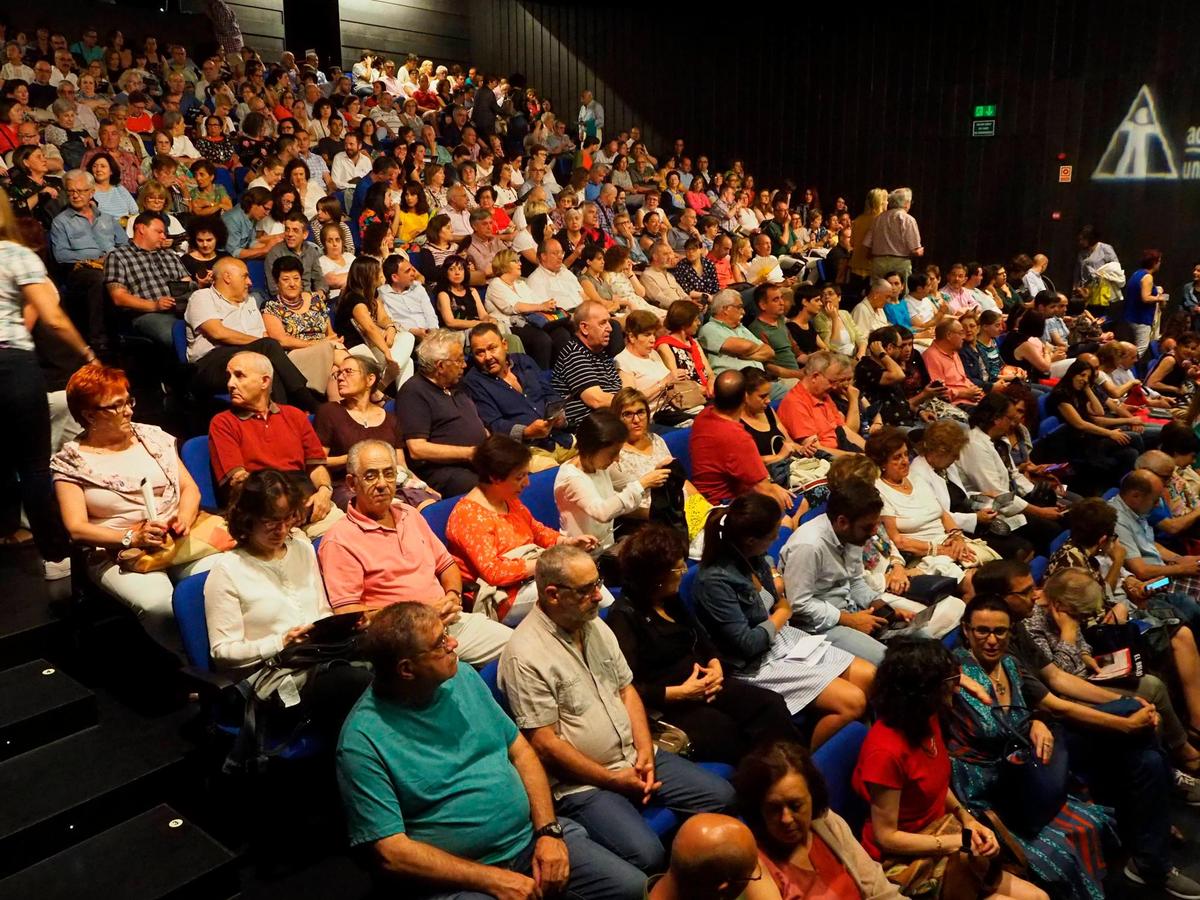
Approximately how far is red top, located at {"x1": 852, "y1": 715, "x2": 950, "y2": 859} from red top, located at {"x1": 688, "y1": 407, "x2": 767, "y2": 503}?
165cm

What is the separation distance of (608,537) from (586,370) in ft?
4.52

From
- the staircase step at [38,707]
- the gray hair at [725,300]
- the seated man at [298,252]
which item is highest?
the seated man at [298,252]

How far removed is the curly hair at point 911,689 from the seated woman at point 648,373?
242 centimetres

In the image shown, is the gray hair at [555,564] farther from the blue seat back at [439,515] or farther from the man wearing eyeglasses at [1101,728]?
the man wearing eyeglasses at [1101,728]

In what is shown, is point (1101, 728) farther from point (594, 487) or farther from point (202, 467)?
point (202, 467)

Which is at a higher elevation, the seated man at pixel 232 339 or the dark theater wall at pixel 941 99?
the dark theater wall at pixel 941 99

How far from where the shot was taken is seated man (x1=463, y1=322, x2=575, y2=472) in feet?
13.9

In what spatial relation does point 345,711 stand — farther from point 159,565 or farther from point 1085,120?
point 1085,120

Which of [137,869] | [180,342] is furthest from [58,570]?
[180,342]

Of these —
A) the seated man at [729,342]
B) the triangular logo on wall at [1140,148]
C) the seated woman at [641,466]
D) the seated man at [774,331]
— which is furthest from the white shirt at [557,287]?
the triangular logo on wall at [1140,148]

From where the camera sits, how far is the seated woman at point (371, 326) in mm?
4645

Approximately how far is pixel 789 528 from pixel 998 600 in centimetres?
106

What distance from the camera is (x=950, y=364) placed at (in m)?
6.00

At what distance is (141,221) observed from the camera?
4594 mm
